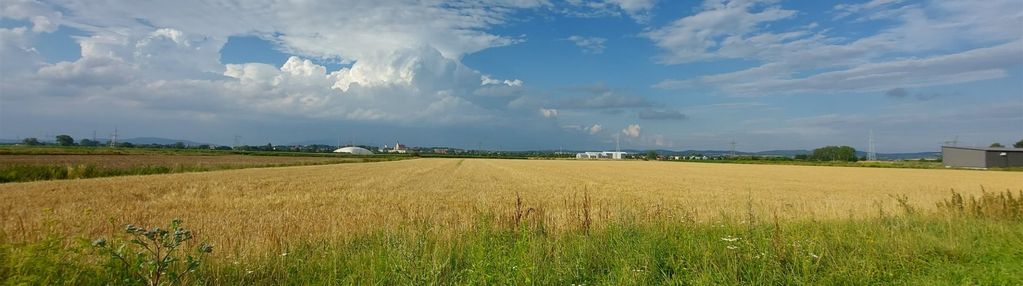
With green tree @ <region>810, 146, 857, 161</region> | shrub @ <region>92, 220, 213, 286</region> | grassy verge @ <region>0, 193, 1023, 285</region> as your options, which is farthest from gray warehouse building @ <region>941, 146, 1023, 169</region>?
shrub @ <region>92, 220, 213, 286</region>

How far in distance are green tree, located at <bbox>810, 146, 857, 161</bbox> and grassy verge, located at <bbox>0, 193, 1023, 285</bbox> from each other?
162183mm

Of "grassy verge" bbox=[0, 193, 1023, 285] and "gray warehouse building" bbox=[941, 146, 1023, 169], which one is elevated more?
"gray warehouse building" bbox=[941, 146, 1023, 169]

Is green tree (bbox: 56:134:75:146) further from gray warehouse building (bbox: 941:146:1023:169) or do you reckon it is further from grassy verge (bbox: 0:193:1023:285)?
gray warehouse building (bbox: 941:146:1023:169)

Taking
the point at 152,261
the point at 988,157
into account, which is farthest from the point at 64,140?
the point at 988,157

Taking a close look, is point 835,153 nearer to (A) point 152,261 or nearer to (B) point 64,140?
(A) point 152,261

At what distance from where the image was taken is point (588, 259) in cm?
612

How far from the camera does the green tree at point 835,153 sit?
147 metres

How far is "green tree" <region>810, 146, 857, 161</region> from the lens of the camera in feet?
483

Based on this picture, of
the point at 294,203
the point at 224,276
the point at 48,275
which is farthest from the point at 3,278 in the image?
the point at 294,203

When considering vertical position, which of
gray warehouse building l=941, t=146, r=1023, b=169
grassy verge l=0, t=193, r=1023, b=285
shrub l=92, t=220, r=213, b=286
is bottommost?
grassy verge l=0, t=193, r=1023, b=285

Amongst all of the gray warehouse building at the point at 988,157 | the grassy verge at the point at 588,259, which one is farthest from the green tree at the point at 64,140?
the gray warehouse building at the point at 988,157

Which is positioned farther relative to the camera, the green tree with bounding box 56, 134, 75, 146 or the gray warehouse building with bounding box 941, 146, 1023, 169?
the green tree with bounding box 56, 134, 75, 146

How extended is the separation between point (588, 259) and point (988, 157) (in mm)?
109671

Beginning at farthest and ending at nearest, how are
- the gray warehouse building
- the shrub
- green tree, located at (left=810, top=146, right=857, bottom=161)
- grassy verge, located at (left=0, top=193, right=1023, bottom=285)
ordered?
green tree, located at (left=810, top=146, right=857, bottom=161)
the gray warehouse building
grassy verge, located at (left=0, top=193, right=1023, bottom=285)
the shrub
